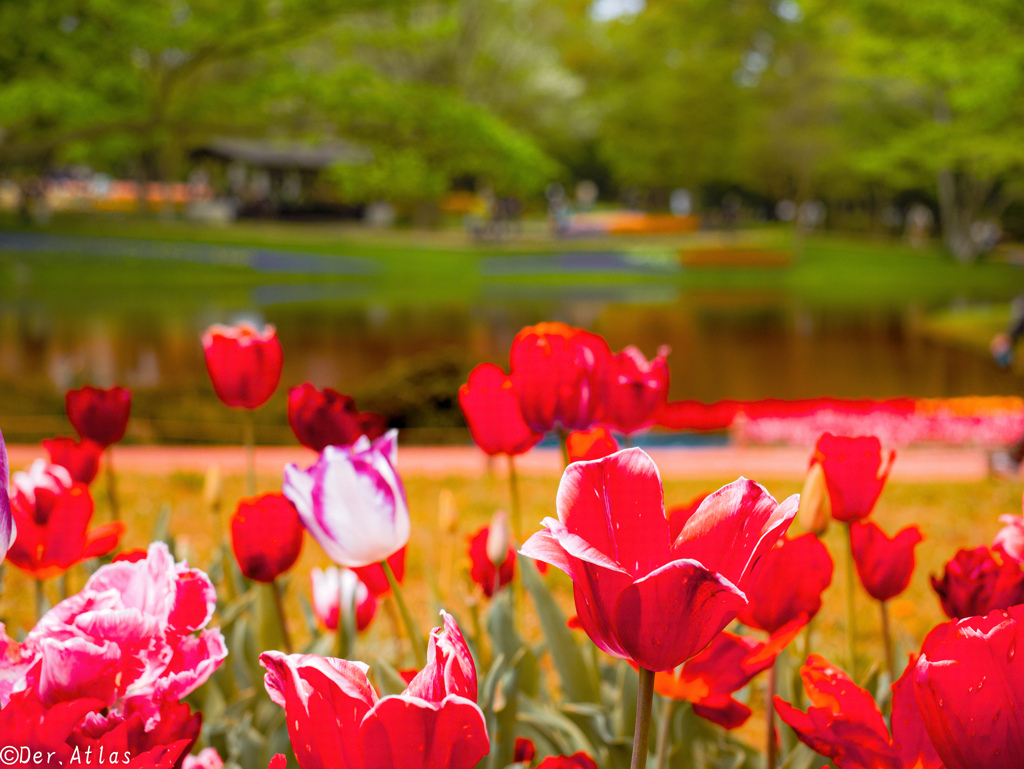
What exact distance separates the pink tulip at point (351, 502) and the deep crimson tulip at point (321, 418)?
9.4 inches

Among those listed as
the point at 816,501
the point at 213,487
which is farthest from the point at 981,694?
the point at 213,487

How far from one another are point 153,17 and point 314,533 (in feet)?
33.5

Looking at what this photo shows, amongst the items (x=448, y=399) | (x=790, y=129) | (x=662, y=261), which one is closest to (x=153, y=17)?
(x=448, y=399)

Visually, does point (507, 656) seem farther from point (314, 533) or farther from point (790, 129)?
point (790, 129)

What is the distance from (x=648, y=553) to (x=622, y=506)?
3 cm

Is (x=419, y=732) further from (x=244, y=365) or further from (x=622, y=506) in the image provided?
(x=244, y=365)

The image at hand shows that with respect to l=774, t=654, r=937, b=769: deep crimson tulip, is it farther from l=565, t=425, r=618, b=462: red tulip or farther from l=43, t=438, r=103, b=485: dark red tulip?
l=43, t=438, r=103, b=485: dark red tulip

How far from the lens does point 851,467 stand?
105cm

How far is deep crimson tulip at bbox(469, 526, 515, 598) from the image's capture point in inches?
54.8

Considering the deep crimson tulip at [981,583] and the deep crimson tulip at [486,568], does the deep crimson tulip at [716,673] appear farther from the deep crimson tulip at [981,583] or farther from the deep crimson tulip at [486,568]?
the deep crimson tulip at [486,568]

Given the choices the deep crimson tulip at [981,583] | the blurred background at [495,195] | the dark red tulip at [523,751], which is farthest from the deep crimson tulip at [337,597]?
the blurred background at [495,195]

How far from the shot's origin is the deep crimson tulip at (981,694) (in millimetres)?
550

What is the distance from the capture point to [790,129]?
29047 mm

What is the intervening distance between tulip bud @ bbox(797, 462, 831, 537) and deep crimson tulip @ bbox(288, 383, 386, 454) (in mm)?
533
